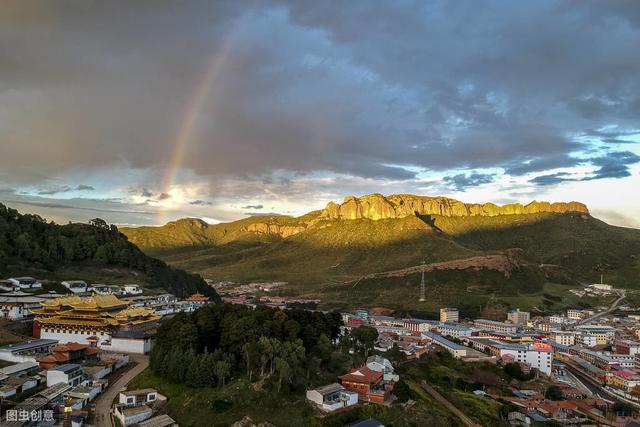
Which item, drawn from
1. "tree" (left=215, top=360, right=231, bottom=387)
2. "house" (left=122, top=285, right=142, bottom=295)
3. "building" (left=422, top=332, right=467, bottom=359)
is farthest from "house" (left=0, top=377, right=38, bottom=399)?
"building" (left=422, top=332, right=467, bottom=359)

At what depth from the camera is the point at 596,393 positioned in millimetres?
65938

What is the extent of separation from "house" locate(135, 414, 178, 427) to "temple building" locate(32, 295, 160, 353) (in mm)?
15268

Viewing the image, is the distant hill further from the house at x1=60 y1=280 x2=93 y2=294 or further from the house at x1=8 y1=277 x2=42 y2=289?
the house at x1=8 y1=277 x2=42 y2=289

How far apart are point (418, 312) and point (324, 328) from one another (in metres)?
69.3

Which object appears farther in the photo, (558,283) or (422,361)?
(558,283)

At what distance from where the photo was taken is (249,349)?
39156 mm

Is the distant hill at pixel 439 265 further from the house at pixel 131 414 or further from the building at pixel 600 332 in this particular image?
the house at pixel 131 414

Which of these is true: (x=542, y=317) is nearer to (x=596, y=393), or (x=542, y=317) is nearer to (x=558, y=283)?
(x=558, y=283)

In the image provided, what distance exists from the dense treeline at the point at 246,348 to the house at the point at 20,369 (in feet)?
29.2

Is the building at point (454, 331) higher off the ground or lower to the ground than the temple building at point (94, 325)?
lower

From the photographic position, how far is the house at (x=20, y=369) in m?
37.6

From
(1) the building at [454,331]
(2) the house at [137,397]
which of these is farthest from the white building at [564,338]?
(2) the house at [137,397]

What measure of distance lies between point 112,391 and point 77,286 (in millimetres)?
35315

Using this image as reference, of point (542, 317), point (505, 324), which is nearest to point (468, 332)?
point (505, 324)
